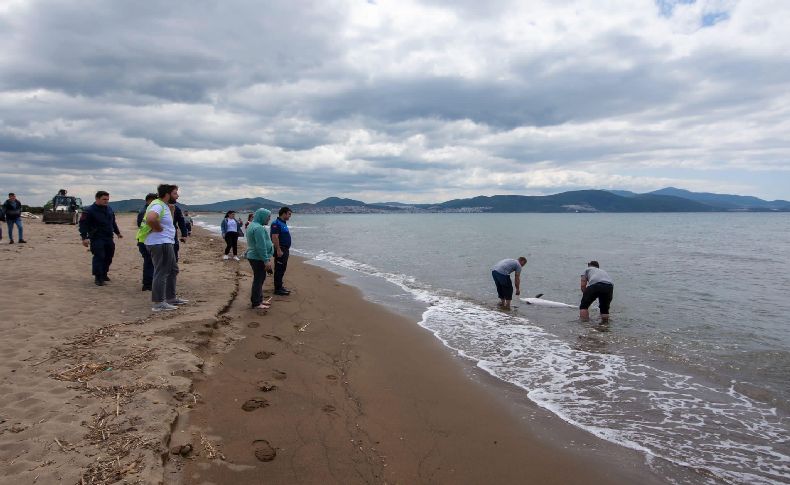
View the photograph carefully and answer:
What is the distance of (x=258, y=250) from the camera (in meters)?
8.74

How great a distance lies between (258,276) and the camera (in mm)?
8703

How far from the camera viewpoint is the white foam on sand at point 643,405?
185 inches

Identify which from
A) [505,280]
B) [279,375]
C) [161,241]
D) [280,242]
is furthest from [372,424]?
[505,280]

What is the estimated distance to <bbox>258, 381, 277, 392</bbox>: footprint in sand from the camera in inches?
200

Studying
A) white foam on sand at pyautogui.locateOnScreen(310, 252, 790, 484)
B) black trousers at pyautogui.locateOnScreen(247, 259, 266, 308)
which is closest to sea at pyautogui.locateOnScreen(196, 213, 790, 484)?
white foam on sand at pyautogui.locateOnScreen(310, 252, 790, 484)

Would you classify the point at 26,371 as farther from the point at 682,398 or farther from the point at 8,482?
the point at 682,398

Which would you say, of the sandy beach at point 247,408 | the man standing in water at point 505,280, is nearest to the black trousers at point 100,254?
the sandy beach at point 247,408

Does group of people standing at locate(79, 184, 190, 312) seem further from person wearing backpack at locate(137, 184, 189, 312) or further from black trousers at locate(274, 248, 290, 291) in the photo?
black trousers at locate(274, 248, 290, 291)

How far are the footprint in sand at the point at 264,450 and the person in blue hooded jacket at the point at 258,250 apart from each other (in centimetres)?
512

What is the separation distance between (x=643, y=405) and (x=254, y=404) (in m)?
5.14

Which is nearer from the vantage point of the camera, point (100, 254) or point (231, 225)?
point (100, 254)

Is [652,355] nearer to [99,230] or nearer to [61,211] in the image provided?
[99,230]

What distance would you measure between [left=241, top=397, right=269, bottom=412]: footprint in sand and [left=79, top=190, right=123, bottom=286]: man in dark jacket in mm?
6880

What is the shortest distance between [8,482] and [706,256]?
35613 millimetres
